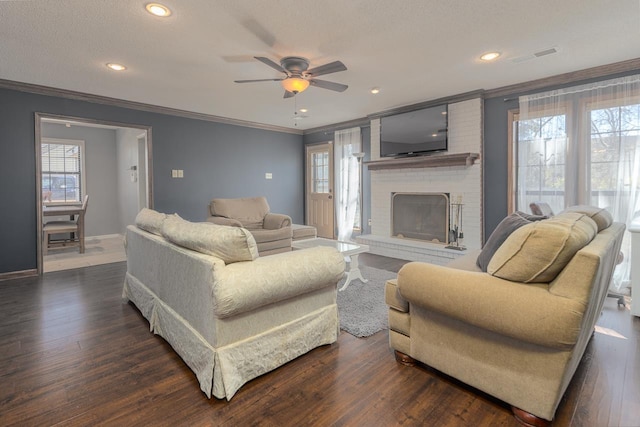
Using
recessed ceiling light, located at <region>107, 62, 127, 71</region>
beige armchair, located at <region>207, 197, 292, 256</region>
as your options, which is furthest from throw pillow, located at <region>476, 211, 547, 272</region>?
recessed ceiling light, located at <region>107, 62, 127, 71</region>

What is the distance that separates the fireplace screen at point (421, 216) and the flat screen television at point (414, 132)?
0.69m

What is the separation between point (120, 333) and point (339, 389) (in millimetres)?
1765

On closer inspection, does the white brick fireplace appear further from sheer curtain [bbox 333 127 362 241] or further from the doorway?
the doorway

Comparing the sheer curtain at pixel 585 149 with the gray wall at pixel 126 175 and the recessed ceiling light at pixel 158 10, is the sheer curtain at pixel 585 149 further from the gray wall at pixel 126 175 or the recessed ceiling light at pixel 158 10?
the gray wall at pixel 126 175

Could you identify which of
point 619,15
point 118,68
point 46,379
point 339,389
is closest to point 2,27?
point 118,68

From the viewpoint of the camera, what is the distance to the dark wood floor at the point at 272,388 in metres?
1.53

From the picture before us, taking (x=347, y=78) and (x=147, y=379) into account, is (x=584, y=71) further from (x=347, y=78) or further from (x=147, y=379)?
(x=147, y=379)

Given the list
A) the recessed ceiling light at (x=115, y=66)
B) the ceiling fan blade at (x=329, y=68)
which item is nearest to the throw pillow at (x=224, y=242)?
the ceiling fan blade at (x=329, y=68)

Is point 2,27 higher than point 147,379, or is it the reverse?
point 2,27

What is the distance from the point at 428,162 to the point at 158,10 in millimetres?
3707

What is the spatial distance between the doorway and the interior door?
323 centimetres

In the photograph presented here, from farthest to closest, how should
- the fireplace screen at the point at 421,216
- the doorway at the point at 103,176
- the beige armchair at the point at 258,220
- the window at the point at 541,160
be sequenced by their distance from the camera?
the doorway at the point at 103,176 < the fireplace screen at the point at 421,216 < the beige armchair at the point at 258,220 < the window at the point at 541,160

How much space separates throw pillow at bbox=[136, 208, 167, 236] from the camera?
2518 mm

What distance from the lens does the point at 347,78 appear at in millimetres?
3738
